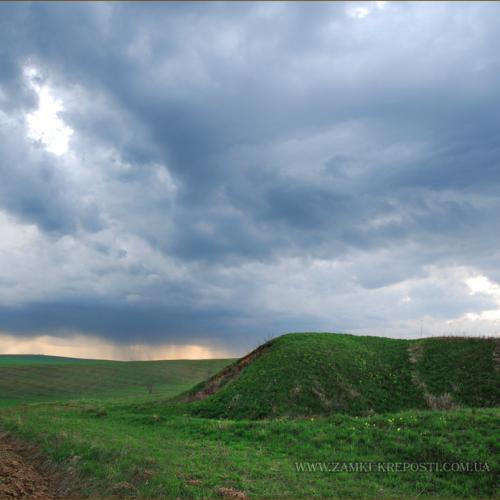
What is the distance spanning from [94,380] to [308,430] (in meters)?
81.4

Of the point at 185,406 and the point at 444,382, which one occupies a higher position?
the point at 444,382

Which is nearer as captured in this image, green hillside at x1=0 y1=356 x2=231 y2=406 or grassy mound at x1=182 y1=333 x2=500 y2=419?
grassy mound at x1=182 y1=333 x2=500 y2=419

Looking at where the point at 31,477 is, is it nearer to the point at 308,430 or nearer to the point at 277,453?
the point at 277,453

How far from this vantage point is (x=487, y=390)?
36094 millimetres

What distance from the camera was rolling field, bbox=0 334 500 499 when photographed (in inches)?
663

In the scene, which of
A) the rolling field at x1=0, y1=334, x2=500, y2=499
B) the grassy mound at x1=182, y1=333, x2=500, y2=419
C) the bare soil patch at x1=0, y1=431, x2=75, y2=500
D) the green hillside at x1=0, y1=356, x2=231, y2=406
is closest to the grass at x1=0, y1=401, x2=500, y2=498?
the rolling field at x1=0, y1=334, x2=500, y2=499

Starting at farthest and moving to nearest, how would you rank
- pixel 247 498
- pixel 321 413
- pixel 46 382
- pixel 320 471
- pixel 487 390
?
1. pixel 46 382
2. pixel 487 390
3. pixel 321 413
4. pixel 320 471
5. pixel 247 498

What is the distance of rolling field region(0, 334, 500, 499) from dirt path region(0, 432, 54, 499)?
0.89 m

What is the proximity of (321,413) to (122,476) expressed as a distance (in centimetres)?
2057

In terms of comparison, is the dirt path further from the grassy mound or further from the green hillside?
the green hillside

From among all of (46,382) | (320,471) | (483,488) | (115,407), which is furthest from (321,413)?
(46,382)

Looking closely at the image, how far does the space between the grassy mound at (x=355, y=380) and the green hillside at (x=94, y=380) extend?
29513 millimetres

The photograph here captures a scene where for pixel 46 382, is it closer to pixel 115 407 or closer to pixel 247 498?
pixel 115 407

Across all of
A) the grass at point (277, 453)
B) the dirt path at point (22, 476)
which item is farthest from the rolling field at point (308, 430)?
the dirt path at point (22, 476)
